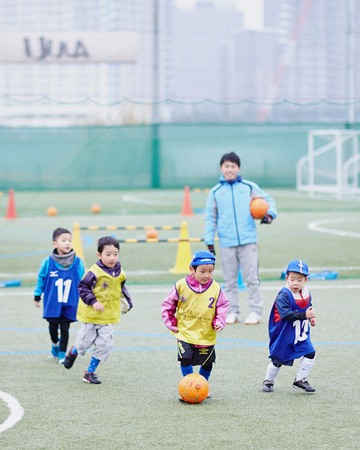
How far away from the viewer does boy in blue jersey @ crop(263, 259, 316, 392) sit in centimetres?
530

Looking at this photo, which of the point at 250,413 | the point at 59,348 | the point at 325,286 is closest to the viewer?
the point at 250,413

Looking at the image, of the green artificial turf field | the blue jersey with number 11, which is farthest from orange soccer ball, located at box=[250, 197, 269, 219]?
the blue jersey with number 11

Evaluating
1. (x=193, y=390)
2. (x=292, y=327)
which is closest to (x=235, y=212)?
(x=292, y=327)

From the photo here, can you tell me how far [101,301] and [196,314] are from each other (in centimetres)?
94

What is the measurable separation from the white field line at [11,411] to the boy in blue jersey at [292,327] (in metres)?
1.88

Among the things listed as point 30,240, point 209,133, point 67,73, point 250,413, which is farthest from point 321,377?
point 67,73

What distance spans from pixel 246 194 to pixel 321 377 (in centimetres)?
279

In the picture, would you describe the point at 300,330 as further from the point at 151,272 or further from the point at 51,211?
the point at 51,211

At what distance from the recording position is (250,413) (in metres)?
4.95

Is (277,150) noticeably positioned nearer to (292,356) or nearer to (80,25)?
(292,356)

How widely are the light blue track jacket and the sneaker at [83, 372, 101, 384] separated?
266cm

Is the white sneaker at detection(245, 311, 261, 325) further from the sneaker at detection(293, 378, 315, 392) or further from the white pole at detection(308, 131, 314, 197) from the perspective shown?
the white pole at detection(308, 131, 314, 197)

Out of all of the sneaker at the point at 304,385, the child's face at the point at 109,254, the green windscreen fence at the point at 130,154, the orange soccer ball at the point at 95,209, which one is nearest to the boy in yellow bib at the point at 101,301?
the child's face at the point at 109,254

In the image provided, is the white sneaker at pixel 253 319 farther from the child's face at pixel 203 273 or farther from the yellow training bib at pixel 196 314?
the child's face at pixel 203 273
